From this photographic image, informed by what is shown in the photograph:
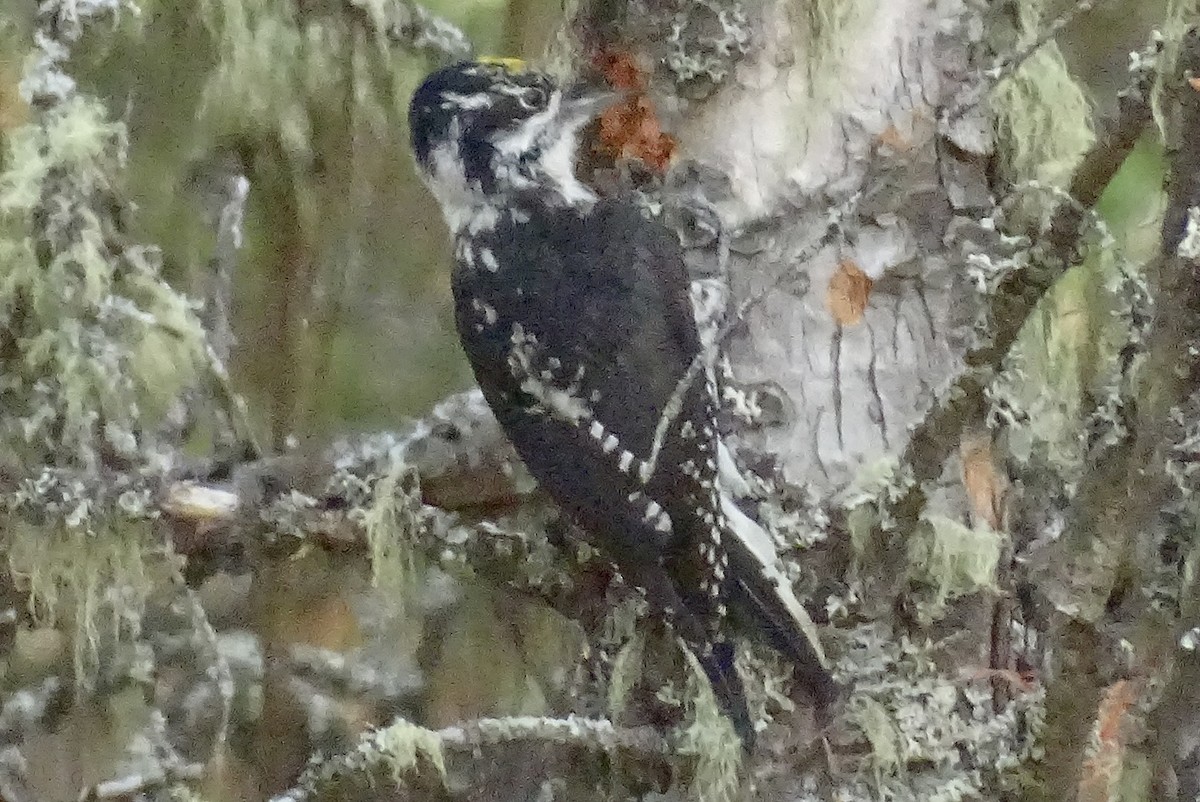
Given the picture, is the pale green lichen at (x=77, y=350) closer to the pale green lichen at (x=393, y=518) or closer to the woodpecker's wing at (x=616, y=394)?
the pale green lichen at (x=393, y=518)

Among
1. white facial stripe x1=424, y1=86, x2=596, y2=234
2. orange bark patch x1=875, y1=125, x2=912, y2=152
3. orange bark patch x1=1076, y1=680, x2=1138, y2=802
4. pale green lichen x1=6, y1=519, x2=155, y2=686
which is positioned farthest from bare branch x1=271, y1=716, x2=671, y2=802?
orange bark patch x1=875, y1=125, x2=912, y2=152

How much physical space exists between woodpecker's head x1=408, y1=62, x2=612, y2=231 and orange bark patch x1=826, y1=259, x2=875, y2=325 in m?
0.25

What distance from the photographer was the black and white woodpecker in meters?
1.00

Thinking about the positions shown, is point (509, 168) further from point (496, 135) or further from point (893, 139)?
point (893, 139)

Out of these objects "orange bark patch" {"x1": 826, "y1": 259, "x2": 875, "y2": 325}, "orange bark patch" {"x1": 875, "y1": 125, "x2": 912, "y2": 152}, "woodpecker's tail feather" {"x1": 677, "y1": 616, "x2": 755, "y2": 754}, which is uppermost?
"orange bark patch" {"x1": 875, "y1": 125, "x2": 912, "y2": 152}

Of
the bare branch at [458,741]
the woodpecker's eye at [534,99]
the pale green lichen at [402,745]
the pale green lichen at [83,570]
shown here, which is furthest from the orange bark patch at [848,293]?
the pale green lichen at [83,570]

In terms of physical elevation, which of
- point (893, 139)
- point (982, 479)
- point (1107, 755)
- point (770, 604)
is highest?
point (893, 139)

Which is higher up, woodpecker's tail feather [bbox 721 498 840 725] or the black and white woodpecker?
the black and white woodpecker

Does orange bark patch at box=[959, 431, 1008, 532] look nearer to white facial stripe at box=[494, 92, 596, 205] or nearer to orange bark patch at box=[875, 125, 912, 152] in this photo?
orange bark patch at box=[875, 125, 912, 152]

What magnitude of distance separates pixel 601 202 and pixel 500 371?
192mm

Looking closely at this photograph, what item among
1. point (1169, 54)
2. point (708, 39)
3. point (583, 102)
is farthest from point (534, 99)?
point (1169, 54)

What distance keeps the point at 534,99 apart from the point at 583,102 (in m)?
0.05

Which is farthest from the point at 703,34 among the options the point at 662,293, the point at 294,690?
the point at 294,690

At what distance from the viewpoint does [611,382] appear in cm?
103
